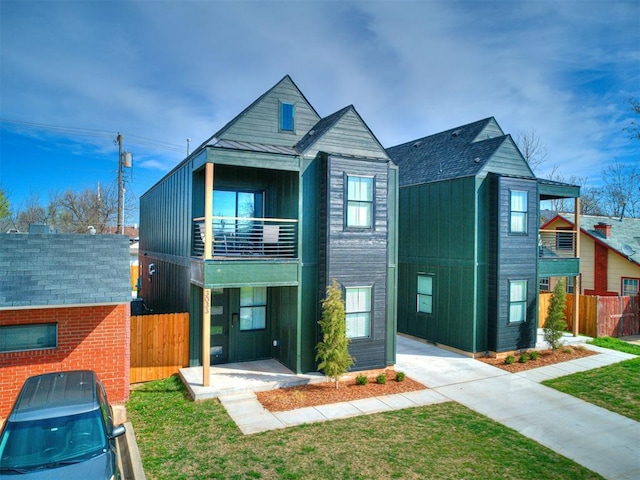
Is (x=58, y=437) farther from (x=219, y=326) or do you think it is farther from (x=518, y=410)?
(x=518, y=410)

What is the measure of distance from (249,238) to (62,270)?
16.9ft

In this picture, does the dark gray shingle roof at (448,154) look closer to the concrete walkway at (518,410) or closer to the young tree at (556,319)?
the young tree at (556,319)

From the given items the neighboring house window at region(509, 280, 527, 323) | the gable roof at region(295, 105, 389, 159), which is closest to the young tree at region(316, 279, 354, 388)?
the gable roof at region(295, 105, 389, 159)

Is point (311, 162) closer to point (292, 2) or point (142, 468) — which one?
point (292, 2)

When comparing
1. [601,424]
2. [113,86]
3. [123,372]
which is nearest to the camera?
[601,424]

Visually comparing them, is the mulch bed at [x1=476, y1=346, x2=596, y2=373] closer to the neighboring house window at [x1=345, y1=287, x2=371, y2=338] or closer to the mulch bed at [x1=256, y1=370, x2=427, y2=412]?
the mulch bed at [x1=256, y1=370, x2=427, y2=412]

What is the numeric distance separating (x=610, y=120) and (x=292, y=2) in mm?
18276

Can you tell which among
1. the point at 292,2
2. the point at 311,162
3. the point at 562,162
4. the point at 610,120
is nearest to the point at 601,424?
the point at 311,162

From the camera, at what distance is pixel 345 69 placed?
14.4m

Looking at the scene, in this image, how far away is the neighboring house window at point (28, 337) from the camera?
870 cm

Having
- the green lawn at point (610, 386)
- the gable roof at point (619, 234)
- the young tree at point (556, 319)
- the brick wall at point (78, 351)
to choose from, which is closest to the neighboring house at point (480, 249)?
the young tree at point (556, 319)

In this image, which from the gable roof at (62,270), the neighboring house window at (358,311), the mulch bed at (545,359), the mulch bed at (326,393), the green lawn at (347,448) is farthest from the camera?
the mulch bed at (545,359)

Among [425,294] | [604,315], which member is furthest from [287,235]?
[604,315]

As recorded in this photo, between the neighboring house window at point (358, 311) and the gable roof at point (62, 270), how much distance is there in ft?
19.2
